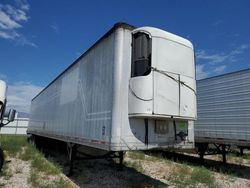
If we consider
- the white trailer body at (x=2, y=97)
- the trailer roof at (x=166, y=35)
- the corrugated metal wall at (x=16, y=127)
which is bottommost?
the corrugated metal wall at (x=16, y=127)

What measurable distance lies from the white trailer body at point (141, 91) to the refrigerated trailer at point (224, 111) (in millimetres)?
3467

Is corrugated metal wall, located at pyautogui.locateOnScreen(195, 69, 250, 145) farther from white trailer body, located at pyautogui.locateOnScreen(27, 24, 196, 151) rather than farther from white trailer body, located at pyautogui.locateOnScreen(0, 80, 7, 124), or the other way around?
white trailer body, located at pyautogui.locateOnScreen(0, 80, 7, 124)

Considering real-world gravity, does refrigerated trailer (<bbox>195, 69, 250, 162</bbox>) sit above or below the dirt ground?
above

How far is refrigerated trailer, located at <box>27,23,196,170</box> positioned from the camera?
533cm

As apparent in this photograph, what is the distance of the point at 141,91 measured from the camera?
5301 millimetres

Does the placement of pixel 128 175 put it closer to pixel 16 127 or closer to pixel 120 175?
pixel 120 175

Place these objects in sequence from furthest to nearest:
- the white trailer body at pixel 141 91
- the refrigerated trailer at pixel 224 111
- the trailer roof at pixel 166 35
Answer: the refrigerated trailer at pixel 224 111, the trailer roof at pixel 166 35, the white trailer body at pixel 141 91

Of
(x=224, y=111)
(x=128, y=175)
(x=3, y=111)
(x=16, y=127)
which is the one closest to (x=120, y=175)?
(x=128, y=175)

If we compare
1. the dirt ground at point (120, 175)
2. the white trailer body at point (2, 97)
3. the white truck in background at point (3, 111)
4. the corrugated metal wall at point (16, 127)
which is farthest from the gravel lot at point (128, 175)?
the corrugated metal wall at point (16, 127)

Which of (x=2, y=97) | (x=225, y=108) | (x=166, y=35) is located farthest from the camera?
(x=225, y=108)

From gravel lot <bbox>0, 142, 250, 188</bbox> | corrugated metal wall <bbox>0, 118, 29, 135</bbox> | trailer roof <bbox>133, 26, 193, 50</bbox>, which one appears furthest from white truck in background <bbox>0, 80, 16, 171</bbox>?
corrugated metal wall <bbox>0, 118, 29, 135</bbox>

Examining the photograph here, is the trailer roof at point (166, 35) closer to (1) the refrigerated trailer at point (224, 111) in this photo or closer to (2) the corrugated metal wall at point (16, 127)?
(1) the refrigerated trailer at point (224, 111)

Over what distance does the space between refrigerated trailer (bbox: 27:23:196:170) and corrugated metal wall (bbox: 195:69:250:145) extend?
3466 millimetres

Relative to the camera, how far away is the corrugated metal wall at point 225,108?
894 centimetres
